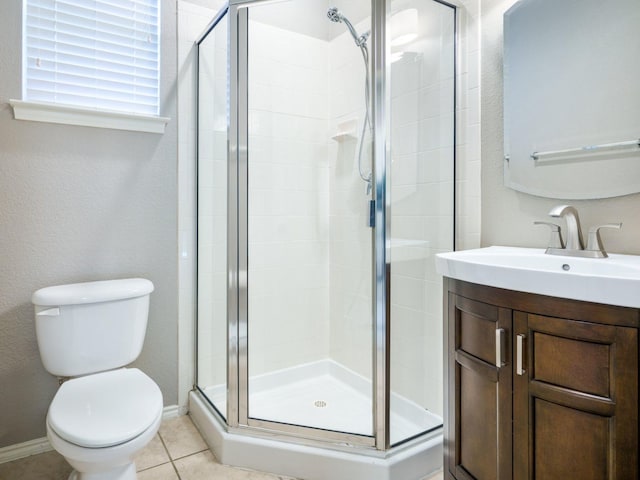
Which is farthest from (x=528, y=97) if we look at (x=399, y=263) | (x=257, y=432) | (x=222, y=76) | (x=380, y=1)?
(x=257, y=432)

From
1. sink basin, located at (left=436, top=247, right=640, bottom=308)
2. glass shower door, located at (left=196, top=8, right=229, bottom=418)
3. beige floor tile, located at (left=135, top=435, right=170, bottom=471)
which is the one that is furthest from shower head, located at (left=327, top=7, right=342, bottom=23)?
beige floor tile, located at (left=135, top=435, right=170, bottom=471)

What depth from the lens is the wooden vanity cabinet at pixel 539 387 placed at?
2.94 ft

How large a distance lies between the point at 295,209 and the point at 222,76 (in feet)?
2.67

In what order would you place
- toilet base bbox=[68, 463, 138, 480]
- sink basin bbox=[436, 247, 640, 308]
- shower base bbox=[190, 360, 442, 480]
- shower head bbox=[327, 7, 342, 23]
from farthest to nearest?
shower head bbox=[327, 7, 342, 23] → shower base bbox=[190, 360, 442, 480] → toilet base bbox=[68, 463, 138, 480] → sink basin bbox=[436, 247, 640, 308]

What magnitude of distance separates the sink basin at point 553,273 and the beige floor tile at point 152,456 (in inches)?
58.4

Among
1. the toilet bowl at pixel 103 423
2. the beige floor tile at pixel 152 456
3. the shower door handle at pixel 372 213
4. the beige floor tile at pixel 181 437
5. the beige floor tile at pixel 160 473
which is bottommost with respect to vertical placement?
the beige floor tile at pixel 160 473

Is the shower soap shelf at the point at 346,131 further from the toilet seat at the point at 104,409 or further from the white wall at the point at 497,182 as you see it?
the toilet seat at the point at 104,409

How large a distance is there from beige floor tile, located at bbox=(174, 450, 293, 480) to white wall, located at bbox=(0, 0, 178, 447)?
0.47 metres

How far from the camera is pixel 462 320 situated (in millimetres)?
Result: 1285

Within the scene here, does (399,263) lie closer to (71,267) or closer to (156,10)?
(71,267)

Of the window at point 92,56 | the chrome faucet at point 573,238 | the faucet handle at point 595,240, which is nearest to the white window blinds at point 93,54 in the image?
the window at point 92,56

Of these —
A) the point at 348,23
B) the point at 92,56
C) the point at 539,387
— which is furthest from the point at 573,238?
the point at 92,56

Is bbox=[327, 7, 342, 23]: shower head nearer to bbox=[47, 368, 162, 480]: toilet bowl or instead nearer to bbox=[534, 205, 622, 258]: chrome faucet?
bbox=[534, 205, 622, 258]: chrome faucet

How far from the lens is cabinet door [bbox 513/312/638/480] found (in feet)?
2.91
